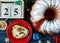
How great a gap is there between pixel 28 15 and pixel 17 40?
0.16 meters

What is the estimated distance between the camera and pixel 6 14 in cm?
126

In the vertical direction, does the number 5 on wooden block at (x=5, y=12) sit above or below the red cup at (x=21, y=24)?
above

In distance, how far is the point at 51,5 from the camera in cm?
125

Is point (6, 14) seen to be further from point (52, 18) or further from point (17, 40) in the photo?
point (52, 18)

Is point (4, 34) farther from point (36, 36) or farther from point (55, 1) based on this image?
point (55, 1)

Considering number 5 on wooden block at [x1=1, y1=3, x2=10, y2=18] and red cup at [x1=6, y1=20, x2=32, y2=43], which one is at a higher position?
number 5 on wooden block at [x1=1, y1=3, x2=10, y2=18]

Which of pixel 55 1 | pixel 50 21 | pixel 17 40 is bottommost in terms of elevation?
pixel 17 40

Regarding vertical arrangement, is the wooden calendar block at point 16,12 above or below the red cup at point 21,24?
above

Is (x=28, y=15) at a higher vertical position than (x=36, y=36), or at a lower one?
higher

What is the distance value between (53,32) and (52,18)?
3.1 inches

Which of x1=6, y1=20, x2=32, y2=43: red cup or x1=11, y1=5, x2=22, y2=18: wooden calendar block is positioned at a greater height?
x1=11, y1=5, x2=22, y2=18: wooden calendar block

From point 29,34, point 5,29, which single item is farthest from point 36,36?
point 5,29

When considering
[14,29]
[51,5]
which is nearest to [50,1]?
[51,5]

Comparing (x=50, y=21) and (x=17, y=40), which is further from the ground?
(x=50, y=21)
